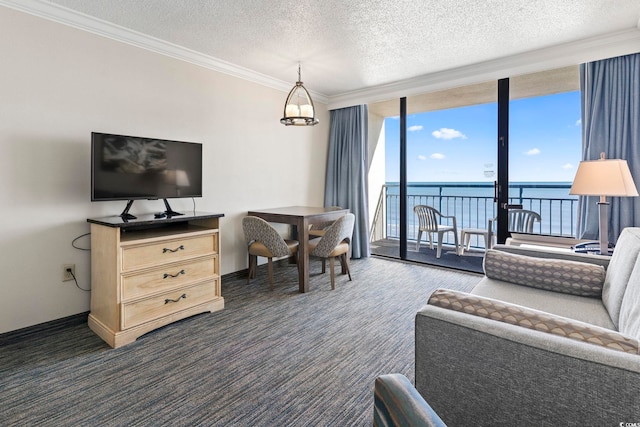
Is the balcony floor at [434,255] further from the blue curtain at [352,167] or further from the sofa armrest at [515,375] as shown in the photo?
the sofa armrest at [515,375]

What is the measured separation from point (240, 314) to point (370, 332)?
1123 millimetres

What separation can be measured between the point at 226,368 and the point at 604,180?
2.89 meters

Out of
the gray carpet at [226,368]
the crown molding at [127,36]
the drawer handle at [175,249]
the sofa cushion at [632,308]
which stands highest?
the crown molding at [127,36]

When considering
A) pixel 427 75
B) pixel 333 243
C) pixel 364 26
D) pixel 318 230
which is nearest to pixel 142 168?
pixel 333 243

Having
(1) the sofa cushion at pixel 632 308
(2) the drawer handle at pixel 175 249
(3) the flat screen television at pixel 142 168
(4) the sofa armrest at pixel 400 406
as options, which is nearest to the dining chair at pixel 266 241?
(3) the flat screen television at pixel 142 168

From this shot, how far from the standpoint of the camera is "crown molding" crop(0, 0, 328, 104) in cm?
230

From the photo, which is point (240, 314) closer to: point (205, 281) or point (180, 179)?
point (205, 281)

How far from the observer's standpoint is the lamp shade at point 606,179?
221 centimetres

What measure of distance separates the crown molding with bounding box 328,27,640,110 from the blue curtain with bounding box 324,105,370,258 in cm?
30

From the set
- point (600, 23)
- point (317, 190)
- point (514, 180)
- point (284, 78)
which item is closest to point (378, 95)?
point (284, 78)

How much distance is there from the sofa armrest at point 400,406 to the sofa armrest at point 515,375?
47 centimetres

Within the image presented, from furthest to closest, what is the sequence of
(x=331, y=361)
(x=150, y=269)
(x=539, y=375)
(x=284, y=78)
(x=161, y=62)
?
1. (x=284, y=78)
2. (x=161, y=62)
3. (x=150, y=269)
4. (x=331, y=361)
5. (x=539, y=375)

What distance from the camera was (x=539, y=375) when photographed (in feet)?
2.90

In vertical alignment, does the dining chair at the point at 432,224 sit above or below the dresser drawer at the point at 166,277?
above
